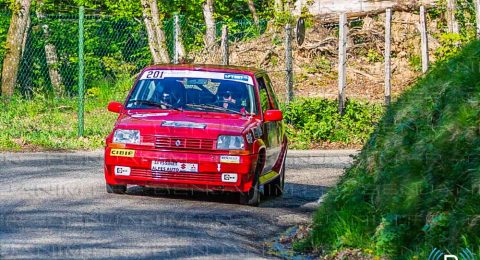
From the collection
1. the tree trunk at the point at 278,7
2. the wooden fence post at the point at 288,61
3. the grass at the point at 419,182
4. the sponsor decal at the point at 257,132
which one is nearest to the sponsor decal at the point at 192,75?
the sponsor decal at the point at 257,132

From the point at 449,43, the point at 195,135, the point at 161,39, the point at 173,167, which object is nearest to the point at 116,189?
the point at 173,167

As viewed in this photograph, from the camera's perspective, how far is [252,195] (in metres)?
14.5

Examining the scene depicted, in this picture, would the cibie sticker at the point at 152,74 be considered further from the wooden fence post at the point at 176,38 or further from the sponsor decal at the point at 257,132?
the wooden fence post at the point at 176,38

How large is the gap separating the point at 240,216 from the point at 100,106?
11.6 meters

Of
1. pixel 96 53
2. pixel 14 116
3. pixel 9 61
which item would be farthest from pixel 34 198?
pixel 96 53

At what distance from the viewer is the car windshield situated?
15125 mm

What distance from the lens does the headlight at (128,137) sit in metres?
14.2

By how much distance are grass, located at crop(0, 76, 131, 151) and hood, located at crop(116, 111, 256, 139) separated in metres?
6.52

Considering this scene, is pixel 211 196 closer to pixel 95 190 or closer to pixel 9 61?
pixel 95 190

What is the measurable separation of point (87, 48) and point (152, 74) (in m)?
15.3

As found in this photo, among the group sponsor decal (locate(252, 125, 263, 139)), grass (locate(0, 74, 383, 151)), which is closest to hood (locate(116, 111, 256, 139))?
sponsor decal (locate(252, 125, 263, 139))

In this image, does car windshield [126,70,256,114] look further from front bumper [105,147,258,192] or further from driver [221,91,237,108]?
front bumper [105,147,258,192]

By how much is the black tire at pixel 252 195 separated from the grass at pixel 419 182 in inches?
74.7

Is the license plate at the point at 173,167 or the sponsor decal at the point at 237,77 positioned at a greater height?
the sponsor decal at the point at 237,77
